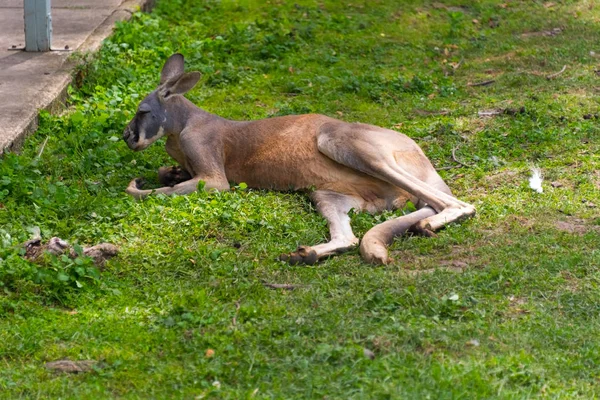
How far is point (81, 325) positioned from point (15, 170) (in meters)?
2.17

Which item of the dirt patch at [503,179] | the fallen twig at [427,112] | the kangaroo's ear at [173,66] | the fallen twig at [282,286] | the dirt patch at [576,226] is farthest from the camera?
the fallen twig at [427,112]

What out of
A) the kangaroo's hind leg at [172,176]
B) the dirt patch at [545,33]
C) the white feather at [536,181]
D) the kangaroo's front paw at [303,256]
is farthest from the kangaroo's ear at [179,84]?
the dirt patch at [545,33]

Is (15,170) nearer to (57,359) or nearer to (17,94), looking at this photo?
(17,94)

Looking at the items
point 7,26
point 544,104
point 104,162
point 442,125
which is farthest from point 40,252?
point 7,26

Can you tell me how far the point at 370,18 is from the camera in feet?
36.8

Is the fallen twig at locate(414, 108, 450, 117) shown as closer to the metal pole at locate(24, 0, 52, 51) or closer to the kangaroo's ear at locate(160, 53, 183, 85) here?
the kangaroo's ear at locate(160, 53, 183, 85)

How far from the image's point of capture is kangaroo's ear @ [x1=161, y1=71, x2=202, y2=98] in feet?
22.6

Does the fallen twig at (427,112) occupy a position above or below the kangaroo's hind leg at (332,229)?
below

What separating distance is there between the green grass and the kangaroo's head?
1.09 ft

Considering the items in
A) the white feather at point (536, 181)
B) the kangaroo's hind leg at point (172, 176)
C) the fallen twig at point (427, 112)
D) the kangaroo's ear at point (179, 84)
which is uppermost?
the kangaroo's ear at point (179, 84)

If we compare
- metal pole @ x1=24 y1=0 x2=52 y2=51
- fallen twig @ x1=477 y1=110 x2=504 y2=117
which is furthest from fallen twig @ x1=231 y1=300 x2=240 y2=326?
metal pole @ x1=24 y1=0 x2=52 y2=51

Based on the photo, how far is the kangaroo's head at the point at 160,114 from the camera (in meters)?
6.78

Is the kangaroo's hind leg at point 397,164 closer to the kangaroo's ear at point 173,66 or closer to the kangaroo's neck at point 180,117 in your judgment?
the kangaroo's neck at point 180,117

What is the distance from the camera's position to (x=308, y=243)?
587 centimetres
